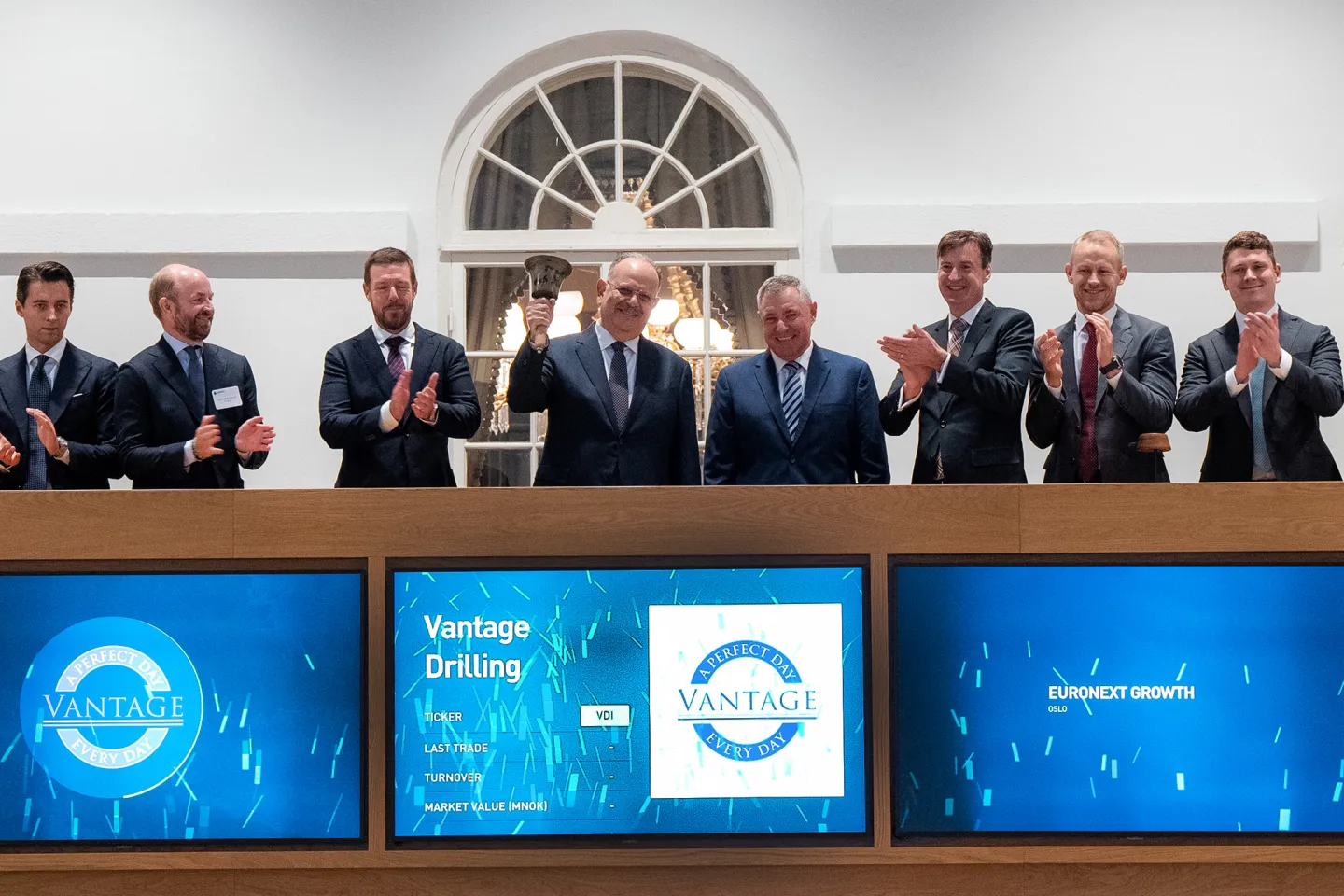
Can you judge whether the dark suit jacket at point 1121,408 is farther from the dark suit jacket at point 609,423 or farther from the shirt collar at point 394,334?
the shirt collar at point 394,334

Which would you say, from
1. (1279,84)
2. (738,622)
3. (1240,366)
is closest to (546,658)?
(738,622)

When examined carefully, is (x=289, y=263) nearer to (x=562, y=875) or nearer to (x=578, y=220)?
(x=578, y=220)

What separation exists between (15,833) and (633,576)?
4.57 ft

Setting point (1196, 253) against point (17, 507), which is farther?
point (1196, 253)

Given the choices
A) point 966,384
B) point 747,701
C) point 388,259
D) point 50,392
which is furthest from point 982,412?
point 50,392

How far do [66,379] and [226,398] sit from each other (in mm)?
677

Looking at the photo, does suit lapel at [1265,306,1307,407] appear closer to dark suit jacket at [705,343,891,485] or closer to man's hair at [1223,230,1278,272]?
man's hair at [1223,230,1278,272]

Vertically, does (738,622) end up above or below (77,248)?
below

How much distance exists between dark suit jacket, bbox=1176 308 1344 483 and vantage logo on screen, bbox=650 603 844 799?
57.3 inches

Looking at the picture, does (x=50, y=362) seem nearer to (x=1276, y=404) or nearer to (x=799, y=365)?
(x=799, y=365)

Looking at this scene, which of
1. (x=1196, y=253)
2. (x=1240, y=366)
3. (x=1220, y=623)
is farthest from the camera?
(x=1196, y=253)

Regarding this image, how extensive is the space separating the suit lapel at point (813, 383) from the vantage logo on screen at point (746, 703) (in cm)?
81

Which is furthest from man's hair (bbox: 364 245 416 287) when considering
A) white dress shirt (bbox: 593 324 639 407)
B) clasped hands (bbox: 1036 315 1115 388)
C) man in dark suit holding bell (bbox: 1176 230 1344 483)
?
man in dark suit holding bell (bbox: 1176 230 1344 483)

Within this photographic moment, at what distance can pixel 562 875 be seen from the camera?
2340mm
